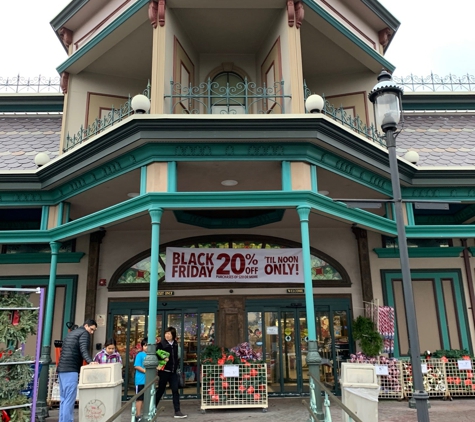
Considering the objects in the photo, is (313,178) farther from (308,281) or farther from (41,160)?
(41,160)

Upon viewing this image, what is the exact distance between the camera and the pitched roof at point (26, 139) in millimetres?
11867

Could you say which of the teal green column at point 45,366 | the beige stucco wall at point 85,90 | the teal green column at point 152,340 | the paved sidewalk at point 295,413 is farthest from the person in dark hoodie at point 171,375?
the beige stucco wall at point 85,90

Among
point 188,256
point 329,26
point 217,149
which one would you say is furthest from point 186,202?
point 329,26

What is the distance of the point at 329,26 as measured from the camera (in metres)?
10.5

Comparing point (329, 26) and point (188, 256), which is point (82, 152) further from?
point (329, 26)

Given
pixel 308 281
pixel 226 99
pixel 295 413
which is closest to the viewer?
pixel 308 281

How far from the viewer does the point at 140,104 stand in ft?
28.1

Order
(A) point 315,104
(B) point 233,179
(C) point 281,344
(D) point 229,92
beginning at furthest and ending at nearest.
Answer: (C) point 281,344
(D) point 229,92
(B) point 233,179
(A) point 315,104

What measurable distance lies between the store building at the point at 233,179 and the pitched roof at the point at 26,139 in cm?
8

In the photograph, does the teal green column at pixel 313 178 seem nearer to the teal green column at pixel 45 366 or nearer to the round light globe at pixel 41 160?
the teal green column at pixel 45 366

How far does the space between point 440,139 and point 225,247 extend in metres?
7.26

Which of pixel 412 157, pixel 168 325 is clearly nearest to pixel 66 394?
pixel 168 325

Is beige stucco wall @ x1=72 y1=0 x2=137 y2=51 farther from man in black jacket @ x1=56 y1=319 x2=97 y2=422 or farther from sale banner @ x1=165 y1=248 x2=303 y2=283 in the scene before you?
man in black jacket @ x1=56 y1=319 x2=97 y2=422

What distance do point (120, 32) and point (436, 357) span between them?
1136 centimetres
